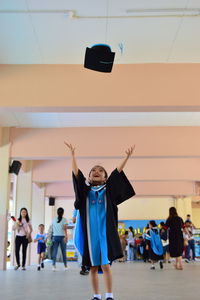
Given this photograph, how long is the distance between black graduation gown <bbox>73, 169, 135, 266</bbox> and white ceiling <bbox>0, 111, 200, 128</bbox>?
17.2 ft

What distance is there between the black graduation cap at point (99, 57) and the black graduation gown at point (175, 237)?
4.64 metres

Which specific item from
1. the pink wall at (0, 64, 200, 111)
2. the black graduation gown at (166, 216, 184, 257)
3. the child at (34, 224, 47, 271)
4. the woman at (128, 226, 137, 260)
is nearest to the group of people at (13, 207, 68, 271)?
the child at (34, 224, 47, 271)

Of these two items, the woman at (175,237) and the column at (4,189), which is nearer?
the woman at (175,237)

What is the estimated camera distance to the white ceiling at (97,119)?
8898 mm

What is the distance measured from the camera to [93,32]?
17.7 ft

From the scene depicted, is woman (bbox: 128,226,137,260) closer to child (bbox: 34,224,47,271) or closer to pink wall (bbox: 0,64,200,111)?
child (bbox: 34,224,47,271)

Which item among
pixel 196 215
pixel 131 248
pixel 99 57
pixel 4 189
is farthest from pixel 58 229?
pixel 196 215

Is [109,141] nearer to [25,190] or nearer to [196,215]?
[25,190]

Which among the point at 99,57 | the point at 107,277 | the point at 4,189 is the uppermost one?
the point at 99,57

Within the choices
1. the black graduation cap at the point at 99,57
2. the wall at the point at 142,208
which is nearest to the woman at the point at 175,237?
the black graduation cap at the point at 99,57

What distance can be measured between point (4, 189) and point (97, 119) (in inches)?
111

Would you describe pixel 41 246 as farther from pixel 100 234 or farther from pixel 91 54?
pixel 100 234

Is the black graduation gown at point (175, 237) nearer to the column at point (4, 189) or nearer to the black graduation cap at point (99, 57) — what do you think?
the column at point (4, 189)

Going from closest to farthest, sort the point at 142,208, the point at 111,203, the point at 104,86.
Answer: the point at 111,203 → the point at 104,86 → the point at 142,208
